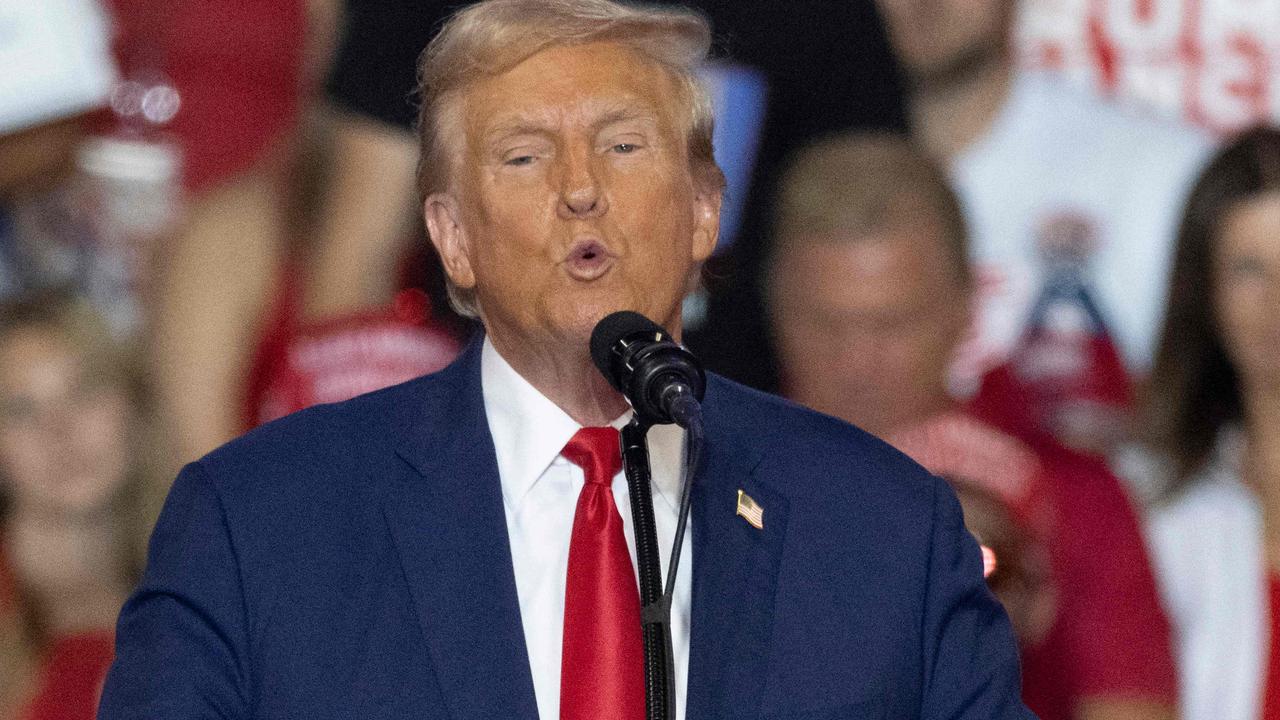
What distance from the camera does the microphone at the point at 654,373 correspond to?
1.44 m

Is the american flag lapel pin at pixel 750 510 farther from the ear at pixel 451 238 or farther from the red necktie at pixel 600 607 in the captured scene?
the ear at pixel 451 238

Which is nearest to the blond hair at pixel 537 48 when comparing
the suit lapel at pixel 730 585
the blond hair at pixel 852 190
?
the suit lapel at pixel 730 585

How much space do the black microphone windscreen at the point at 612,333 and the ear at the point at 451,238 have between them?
433 mm

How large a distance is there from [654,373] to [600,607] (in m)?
0.37

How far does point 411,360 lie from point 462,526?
223 centimetres

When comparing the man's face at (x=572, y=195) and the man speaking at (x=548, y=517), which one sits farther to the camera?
the man's face at (x=572, y=195)

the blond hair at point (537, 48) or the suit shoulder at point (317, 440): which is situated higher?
the blond hair at point (537, 48)

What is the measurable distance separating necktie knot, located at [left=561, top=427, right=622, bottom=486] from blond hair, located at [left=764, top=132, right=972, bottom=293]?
A: 2.28 m

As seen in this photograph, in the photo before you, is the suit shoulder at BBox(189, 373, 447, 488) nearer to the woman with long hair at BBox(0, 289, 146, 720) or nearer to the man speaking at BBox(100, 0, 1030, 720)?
the man speaking at BBox(100, 0, 1030, 720)

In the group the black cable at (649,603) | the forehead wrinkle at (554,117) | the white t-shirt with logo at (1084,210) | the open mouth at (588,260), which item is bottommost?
the white t-shirt with logo at (1084,210)

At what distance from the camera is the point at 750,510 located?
187 centimetres

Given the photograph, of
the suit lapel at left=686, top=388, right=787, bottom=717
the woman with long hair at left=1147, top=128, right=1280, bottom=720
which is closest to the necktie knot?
the suit lapel at left=686, top=388, right=787, bottom=717

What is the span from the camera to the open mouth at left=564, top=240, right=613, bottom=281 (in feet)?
5.87

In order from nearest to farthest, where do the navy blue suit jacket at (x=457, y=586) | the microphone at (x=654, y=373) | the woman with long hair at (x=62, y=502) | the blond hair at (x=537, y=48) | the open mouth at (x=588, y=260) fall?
the microphone at (x=654, y=373) < the navy blue suit jacket at (x=457, y=586) < the open mouth at (x=588, y=260) < the blond hair at (x=537, y=48) < the woman with long hair at (x=62, y=502)
